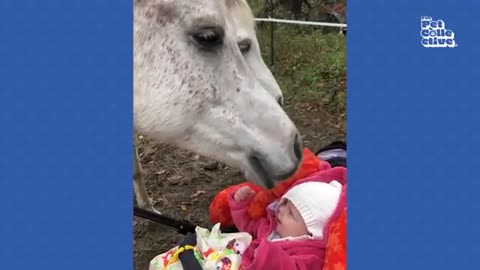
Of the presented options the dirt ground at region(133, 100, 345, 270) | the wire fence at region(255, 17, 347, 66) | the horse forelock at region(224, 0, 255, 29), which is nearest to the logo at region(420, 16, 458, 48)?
the wire fence at region(255, 17, 347, 66)

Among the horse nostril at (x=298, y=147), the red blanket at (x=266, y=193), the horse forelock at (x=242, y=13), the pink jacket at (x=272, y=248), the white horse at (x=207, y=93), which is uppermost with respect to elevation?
the horse forelock at (x=242, y=13)

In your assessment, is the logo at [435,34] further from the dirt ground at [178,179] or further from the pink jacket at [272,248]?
the pink jacket at [272,248]

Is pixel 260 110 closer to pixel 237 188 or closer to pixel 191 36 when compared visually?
pixel 191 36

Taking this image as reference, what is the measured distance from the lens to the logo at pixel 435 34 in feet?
2.45

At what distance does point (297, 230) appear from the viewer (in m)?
1.10

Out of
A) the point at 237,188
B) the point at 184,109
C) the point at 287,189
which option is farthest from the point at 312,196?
the point at 184,109

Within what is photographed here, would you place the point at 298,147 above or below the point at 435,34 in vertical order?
below

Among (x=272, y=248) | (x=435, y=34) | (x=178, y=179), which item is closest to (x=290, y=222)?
(x=272, y=248)

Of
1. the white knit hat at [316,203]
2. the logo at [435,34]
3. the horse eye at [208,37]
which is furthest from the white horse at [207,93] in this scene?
the logo at [435,34]

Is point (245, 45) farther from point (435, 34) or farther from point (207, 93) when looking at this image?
point (435, 34)

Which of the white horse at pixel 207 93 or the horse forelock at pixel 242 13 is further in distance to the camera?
the horse forelock at pixel 242 13

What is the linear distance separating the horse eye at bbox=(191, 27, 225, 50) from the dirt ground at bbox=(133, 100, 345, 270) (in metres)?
0.19

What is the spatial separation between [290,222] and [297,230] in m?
0.02

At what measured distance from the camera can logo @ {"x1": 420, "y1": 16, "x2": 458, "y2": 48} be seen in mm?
747
